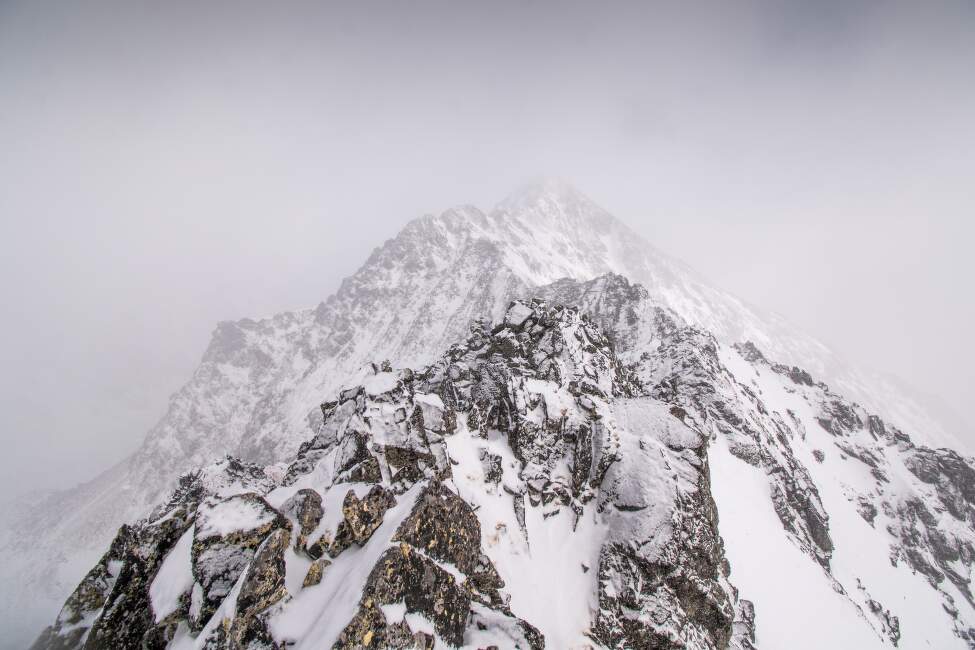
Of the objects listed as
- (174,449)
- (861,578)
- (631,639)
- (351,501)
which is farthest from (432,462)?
(174,449)

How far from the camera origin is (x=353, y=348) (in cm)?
13338

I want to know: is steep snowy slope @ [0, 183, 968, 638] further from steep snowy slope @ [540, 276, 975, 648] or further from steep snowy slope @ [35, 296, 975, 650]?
steep snowy slope @ [35, 296, 975, 650]

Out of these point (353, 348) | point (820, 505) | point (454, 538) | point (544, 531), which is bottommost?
point (353, 348)

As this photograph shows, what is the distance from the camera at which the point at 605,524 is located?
19609 millimetres

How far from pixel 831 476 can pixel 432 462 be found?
153ft

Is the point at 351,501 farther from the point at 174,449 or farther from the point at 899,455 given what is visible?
the point at 174,449

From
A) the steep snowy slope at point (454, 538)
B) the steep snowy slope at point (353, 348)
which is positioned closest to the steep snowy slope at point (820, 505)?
the steep snowy slope at point (454, 538)

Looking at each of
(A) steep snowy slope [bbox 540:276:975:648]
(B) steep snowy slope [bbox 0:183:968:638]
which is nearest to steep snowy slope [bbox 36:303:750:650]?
(A) steep snowy slope [bbox 540:276:975:648]

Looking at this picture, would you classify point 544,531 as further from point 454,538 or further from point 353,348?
point 353,348

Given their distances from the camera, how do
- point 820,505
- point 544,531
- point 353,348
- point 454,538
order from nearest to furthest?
point 454,538 < point 544,531 < point 820,505 < point 353,348

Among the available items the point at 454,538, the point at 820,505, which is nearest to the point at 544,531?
the point at 454,538

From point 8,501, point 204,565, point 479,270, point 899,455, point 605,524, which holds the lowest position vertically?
point 8,501

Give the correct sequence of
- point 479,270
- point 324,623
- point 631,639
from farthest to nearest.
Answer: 1. point 479,270
2. point 631,639
3. point 324,623

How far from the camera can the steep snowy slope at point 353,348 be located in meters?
112
